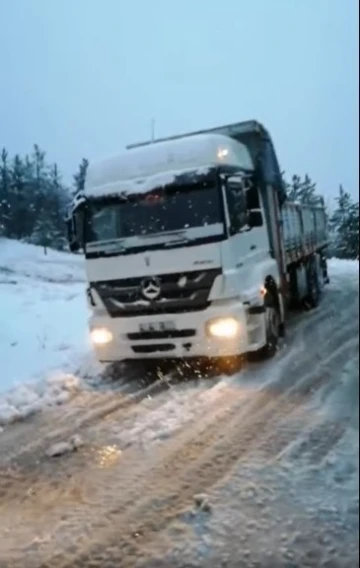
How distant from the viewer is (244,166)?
4922 mm

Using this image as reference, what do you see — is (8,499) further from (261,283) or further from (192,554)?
(261,283)

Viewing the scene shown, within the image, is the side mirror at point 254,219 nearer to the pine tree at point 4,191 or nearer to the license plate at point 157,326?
the license plate at point 157,326

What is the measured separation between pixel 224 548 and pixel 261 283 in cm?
255

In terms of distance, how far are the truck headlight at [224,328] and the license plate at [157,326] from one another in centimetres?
30

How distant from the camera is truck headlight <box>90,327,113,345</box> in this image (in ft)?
16.8

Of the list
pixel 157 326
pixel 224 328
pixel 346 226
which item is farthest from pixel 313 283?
pixel 346 226

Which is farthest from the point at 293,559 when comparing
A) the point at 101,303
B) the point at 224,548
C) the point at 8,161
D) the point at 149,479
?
the point at 101,303

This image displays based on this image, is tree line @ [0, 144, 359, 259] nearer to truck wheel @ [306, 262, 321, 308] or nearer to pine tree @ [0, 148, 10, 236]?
pine tree @ [0, 148, 10, 236]

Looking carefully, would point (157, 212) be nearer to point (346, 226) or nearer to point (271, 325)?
point (271, 325)

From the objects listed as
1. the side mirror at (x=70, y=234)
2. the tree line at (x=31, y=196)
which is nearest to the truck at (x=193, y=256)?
the side mirror at (x=70, y=234)

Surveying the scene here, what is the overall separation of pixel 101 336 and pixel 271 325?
4.60 feet

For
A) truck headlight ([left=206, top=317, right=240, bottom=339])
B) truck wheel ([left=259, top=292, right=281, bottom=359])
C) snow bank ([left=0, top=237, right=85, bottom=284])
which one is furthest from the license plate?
snow bank ([left=0, top=237, right=85, bottom=284])

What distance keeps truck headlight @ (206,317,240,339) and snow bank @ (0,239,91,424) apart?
38.9 inches

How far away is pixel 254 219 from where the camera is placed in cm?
466
